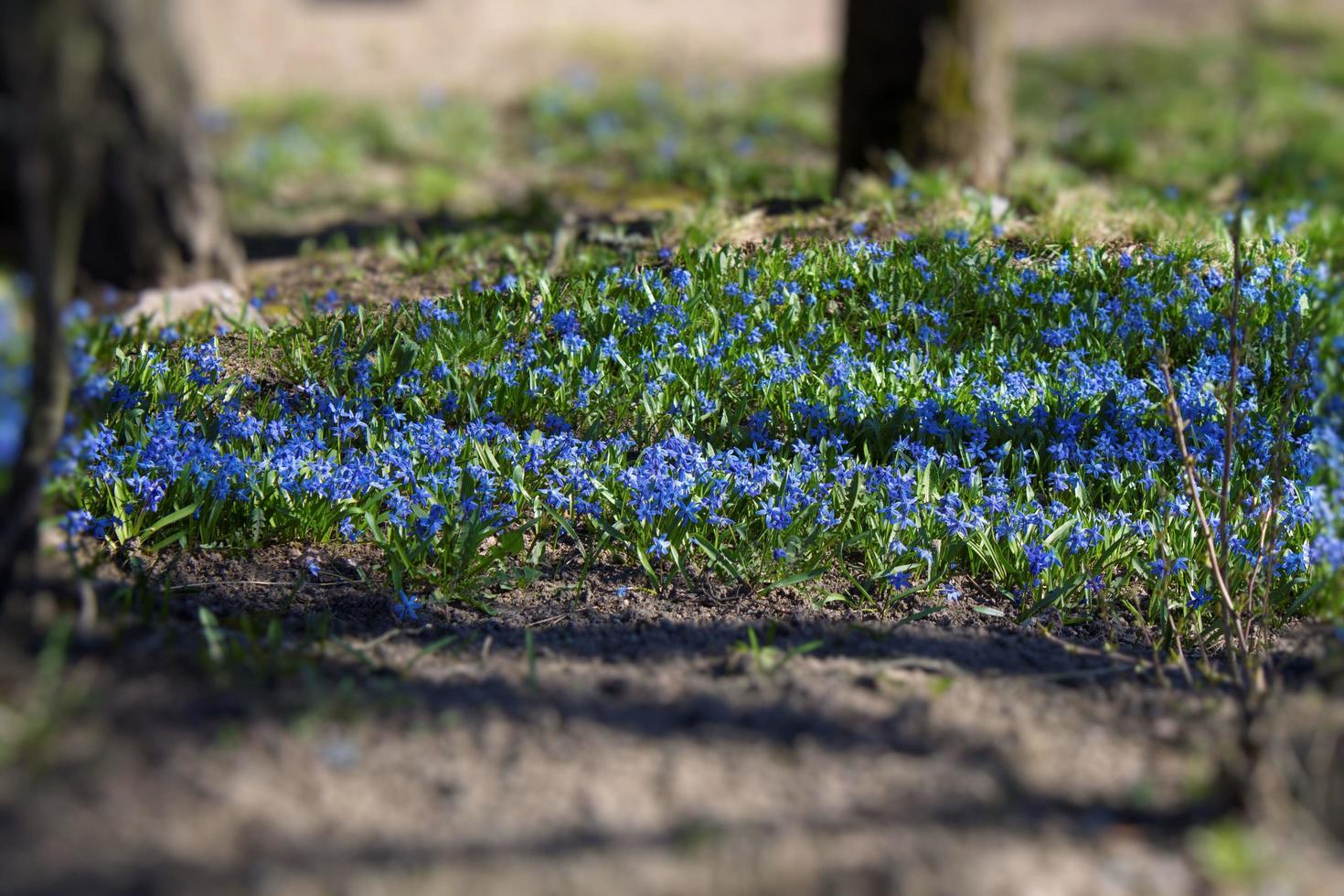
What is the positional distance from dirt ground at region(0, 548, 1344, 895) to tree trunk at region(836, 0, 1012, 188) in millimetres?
3714

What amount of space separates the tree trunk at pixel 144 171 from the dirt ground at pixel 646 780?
8.95ft

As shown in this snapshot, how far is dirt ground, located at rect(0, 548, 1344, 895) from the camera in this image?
1.95 m

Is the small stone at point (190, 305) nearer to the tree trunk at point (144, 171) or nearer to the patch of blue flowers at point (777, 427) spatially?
the tree trunk at point (144, 171)

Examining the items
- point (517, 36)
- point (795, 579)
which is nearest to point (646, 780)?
point (795, 579)

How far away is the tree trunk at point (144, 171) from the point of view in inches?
189

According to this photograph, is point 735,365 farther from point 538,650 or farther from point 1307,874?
point 1307,874

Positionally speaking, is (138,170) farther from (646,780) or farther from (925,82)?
(646,780)

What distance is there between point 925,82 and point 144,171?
11.9 feet

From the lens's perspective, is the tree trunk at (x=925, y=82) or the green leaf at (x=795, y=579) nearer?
the green leaf at (x=795, y=579)

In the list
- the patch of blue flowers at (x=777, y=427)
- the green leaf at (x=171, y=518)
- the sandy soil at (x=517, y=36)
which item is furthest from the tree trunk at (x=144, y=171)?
the sandy soil at (x=517, y=36)

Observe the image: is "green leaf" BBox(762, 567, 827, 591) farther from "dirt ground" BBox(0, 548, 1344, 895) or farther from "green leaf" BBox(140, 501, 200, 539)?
"green leaf" BBox(140, 501, 200, 539)

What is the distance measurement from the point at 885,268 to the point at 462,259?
5.75ft

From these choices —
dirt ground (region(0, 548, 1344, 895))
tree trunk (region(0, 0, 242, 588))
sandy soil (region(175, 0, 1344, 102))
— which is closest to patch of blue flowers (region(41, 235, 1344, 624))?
dirt ground (region(0, 548, 1344, 895))

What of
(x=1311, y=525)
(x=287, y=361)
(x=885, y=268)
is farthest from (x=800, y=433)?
(x=287, y=361)
